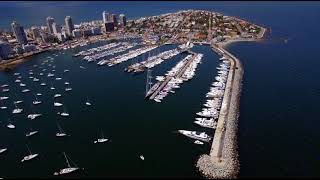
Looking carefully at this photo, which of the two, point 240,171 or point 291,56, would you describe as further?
point 291,56

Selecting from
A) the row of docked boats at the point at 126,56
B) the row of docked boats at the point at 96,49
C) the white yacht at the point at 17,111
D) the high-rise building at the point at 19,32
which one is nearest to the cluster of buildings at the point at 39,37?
the high-rise building at the point at 19,32

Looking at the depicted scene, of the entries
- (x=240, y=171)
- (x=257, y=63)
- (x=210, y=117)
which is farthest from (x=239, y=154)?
(x=257, y=63)

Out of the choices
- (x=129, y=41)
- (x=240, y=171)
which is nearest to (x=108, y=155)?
(x=240, y=171)

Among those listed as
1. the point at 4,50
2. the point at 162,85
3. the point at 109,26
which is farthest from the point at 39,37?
the point at 162,85

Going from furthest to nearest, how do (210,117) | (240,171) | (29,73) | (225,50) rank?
1. (225,50)
2. (29,73)
3. (210,117)
4. (240,171)

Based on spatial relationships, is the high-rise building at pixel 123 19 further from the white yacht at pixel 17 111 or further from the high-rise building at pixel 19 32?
the white yacht at pixel 17 111

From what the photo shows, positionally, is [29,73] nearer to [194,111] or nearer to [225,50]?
[194,111]

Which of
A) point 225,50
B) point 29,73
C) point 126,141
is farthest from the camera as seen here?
point 225,50
